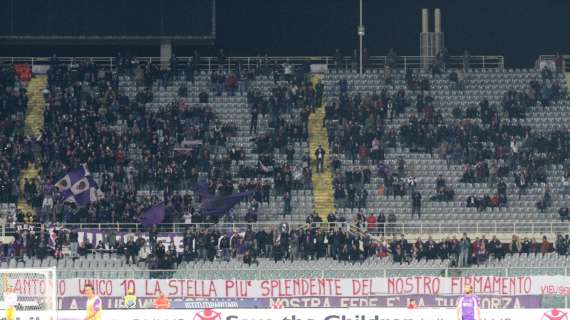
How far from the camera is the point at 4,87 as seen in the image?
59875 mm

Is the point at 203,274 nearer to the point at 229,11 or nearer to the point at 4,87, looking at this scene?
the point at 4,87

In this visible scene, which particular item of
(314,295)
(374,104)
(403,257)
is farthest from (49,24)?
(314,295)

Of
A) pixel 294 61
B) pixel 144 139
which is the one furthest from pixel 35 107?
pixel 294 61

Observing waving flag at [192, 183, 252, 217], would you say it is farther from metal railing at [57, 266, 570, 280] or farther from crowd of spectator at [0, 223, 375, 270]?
metal railing at [57, 266, 570, 280]

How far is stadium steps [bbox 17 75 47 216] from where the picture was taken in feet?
177

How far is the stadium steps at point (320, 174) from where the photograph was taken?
54.6m

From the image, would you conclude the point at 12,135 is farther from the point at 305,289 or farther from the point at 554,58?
the point at 554,58

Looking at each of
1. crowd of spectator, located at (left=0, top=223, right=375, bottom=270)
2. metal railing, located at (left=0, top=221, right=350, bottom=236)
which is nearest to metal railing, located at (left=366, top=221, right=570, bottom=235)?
metal railing, located at (left=0, top=221, right=350, bottom=236)

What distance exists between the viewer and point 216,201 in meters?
53.1

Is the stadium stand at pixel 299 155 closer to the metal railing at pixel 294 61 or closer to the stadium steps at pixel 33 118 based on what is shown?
the stadium steps at pixel 33 118

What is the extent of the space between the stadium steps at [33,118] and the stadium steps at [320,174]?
10251 millimetres

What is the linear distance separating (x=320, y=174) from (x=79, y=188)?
9.13 m

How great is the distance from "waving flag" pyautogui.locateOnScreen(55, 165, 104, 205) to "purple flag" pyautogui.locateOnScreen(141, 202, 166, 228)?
7.13ft

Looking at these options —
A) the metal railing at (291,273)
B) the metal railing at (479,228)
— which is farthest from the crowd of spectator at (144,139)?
the metal railing at (291,273)
